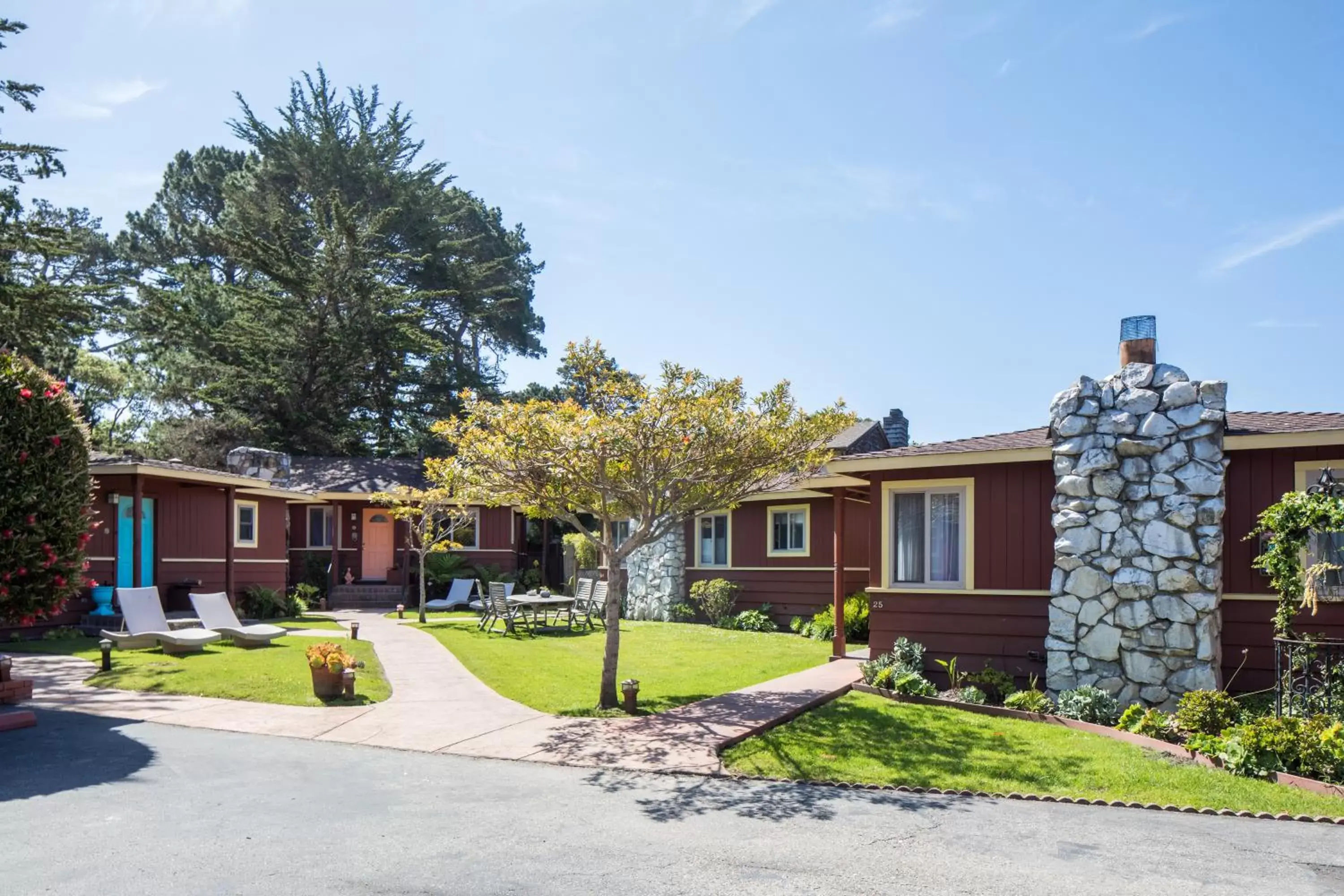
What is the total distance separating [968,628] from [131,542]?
16483mm

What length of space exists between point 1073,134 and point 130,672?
14710 mm

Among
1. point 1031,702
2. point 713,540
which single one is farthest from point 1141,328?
point 713,540

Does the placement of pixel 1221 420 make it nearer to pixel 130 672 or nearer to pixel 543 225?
pixel 130 672

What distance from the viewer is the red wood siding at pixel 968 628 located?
1137 centimetres

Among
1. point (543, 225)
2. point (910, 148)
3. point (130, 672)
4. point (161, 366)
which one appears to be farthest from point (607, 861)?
point (543, 225)

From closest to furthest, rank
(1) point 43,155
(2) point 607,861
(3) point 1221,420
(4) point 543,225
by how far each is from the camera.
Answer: (2) point 607,861
(3) point 1221,420
(1) point 43,155
(4) point 543,225

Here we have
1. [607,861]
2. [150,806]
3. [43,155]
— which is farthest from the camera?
[43,155]

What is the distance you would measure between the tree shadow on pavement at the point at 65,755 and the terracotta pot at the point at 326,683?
1.99 meters

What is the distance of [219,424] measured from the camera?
33688 mm

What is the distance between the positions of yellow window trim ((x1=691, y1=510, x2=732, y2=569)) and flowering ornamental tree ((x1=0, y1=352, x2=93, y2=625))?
1309cm

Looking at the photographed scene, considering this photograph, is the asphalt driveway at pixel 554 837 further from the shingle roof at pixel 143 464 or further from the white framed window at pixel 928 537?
the shingle roof at pixel 143 464

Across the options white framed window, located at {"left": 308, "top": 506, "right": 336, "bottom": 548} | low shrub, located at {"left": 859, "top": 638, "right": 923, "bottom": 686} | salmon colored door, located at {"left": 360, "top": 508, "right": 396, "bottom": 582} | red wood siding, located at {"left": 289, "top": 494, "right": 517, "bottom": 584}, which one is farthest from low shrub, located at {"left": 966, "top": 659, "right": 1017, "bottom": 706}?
white framed window, located at {"left": 308, "top": 506, "right": 336, "bottom": 548}

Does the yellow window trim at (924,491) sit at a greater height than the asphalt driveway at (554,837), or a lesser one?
greater

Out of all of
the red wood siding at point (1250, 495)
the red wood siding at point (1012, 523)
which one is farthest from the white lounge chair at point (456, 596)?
the red wood siding at point (1250, 495)
